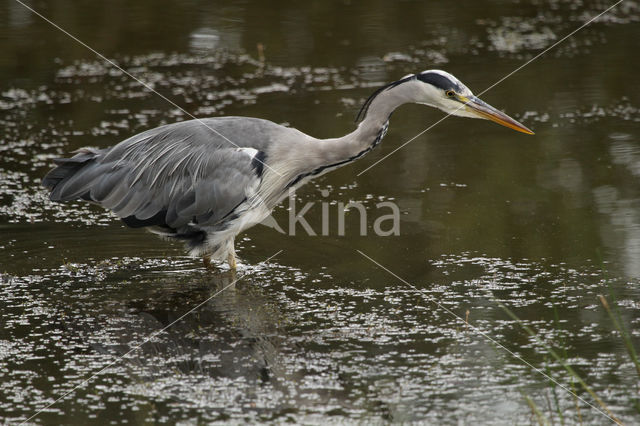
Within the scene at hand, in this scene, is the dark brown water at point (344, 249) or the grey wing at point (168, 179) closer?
the dark brown water at point (344, 249)

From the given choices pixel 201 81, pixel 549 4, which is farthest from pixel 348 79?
pixel 549 4

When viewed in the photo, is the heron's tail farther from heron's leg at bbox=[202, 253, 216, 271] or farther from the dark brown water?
heron's leg at bbox=[202, 253, 216, 271]

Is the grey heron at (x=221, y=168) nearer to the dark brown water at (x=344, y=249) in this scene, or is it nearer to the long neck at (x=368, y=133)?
the long neck at (x=368, y=133)

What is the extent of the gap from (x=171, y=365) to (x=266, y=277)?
1.44 m

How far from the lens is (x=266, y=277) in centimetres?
624

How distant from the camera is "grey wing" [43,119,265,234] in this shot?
20.3 feet

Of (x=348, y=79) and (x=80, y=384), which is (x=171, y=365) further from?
(x=348, y=79)

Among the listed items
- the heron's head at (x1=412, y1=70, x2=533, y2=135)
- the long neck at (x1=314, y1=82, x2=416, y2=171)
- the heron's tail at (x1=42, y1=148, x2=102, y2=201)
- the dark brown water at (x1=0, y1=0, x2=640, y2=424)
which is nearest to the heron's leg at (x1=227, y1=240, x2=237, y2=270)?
the dark brown water at (x1=0, y1=0, x2=640, y2=424)

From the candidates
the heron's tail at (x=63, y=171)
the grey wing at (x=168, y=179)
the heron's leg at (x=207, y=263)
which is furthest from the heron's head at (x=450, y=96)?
the heron's tail at (x=63, y=171)

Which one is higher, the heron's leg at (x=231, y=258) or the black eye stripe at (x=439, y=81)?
the black eye stripe at (x=439, y=81)

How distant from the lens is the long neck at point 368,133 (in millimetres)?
6258

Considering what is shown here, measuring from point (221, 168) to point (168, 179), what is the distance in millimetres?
451

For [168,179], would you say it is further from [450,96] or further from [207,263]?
[450,96]

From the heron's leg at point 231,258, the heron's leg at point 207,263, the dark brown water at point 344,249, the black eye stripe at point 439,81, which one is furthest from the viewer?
the heron's leg at point 207,263
